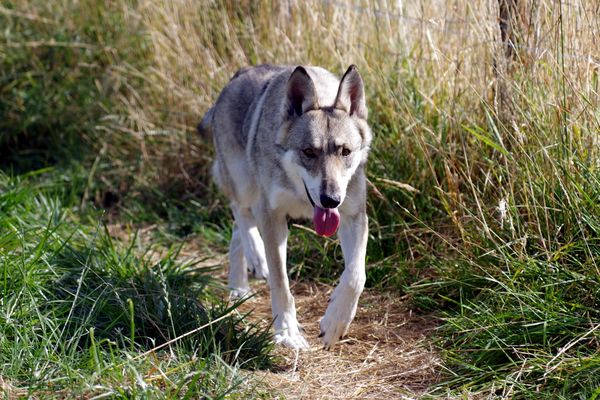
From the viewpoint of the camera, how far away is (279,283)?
5.01 metres

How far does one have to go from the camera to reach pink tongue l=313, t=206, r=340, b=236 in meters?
4.68

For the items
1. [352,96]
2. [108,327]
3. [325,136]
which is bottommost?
[108,327]

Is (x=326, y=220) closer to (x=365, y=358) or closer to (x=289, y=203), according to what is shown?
(x=289, y=203)

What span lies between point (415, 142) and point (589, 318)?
206 centimetres

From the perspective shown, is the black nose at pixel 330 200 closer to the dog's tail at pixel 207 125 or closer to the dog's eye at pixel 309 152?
the dog's eye at pixel 309 152

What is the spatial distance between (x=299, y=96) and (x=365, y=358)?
61.7 inches

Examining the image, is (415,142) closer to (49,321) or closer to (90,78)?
(49,321)

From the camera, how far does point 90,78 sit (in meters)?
8.02

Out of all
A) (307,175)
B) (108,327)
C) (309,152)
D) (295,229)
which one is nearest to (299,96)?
(309,152)

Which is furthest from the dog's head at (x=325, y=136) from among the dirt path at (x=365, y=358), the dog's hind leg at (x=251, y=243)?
the dog's hind leg at (x=251, y=243)

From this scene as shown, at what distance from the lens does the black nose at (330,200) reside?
15.0 ft

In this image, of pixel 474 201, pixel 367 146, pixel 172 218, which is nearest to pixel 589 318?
pixel 474 201

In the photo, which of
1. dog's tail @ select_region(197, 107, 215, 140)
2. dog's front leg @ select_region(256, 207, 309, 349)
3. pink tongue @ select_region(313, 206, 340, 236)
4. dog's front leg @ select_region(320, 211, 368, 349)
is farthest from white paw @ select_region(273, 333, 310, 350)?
dog's tail @ select_region(197, 107, 215, 140)

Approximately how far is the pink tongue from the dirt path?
2.30 feet
